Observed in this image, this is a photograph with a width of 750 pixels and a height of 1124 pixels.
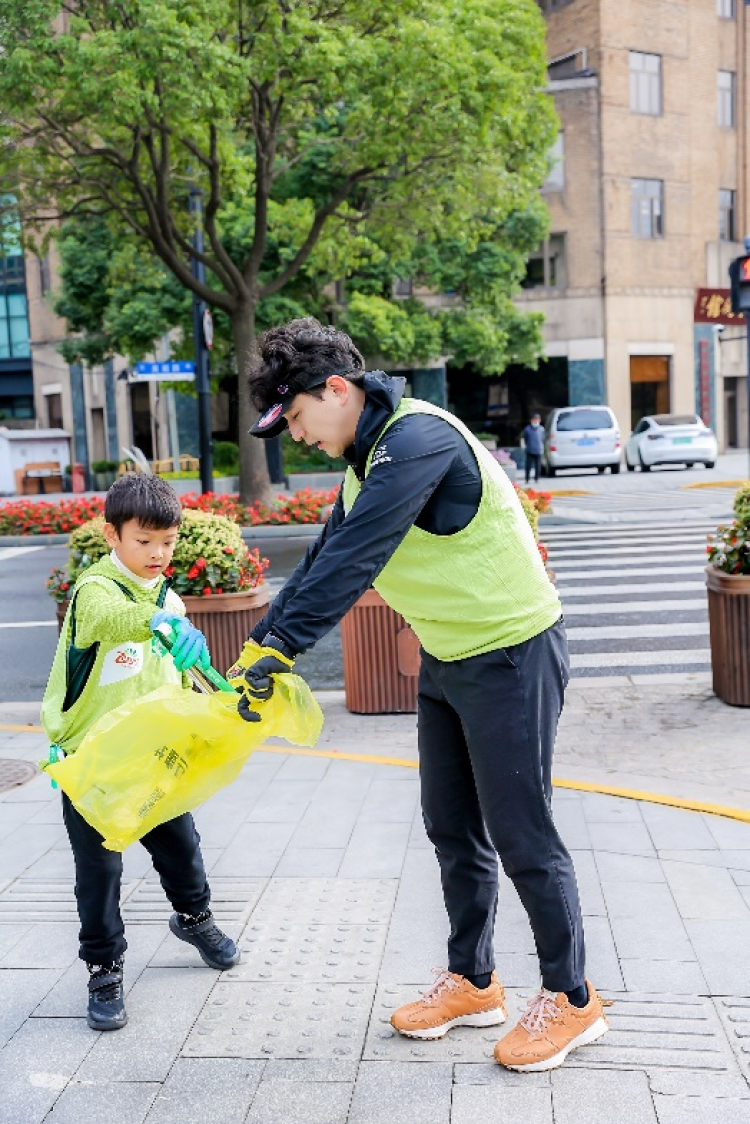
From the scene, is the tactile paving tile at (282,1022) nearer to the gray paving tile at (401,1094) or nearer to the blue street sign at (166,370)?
the gray paving tile at (401,1094)

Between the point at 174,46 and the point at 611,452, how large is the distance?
1558cm

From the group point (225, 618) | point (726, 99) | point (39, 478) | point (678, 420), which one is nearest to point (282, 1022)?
point (225, 618)

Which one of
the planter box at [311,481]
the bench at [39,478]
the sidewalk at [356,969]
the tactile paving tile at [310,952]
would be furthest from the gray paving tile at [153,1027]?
the bench at [39,478]

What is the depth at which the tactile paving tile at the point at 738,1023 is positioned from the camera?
3033 millimetres

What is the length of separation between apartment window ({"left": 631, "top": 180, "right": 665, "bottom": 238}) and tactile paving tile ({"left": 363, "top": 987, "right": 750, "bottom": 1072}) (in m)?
35.0

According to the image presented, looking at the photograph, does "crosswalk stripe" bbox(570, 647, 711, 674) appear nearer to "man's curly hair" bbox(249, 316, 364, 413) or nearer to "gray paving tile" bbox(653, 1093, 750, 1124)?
"gray paving tile" bbox(653, 1093, 750, 1124)

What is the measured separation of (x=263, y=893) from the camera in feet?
14.0

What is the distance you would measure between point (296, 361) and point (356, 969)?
6.15 feet

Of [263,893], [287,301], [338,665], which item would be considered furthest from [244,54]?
[263,893]

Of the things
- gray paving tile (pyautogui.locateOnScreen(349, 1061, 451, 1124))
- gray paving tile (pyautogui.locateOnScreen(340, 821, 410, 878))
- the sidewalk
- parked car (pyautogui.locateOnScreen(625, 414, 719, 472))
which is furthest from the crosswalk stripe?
parked car (pyautogui.locateOnScreen(625, 414, 719, 472))

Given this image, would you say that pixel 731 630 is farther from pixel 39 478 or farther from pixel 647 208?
pixel 647 208

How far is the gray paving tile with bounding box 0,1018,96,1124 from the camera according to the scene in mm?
2920

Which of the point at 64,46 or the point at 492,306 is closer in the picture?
the point at 64,46

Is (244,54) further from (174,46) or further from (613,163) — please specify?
(613,163)
